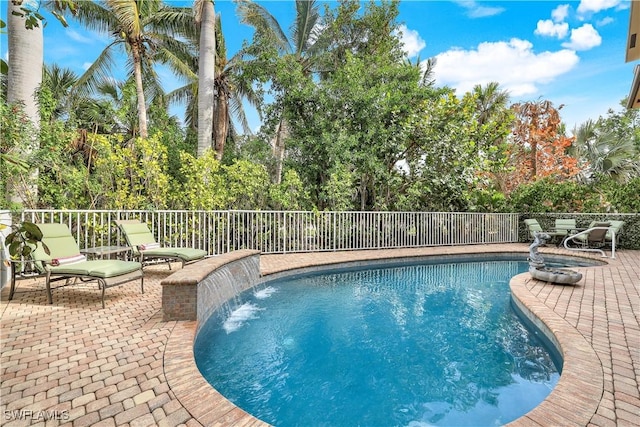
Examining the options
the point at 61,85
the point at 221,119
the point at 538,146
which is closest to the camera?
the point at 221,119

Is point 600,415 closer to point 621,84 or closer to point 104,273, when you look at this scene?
point 104,273

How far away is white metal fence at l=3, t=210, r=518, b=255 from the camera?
20.8ft

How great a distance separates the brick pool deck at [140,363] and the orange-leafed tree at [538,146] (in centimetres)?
1477

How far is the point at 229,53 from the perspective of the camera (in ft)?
46.5

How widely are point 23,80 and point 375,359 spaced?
7326 mm

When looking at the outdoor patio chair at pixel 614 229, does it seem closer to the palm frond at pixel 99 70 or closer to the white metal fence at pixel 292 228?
the white metal fence at pixel 292 228

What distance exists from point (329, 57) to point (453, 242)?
8619mm

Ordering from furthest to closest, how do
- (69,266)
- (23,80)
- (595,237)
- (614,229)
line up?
1. (595,237)
2. (614,229)
3. (23,80)
4. (69,266)

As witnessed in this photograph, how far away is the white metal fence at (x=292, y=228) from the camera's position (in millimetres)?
6344

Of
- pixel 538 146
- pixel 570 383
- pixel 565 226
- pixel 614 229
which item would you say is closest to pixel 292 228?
pixel 570 383

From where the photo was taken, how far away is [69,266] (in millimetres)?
3982

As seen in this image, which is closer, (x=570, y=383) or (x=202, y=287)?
(x=570, y=383)

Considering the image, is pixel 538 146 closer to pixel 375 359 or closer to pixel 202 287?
pixel 375 359

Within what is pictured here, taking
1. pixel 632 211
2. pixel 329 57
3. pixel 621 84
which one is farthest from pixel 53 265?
pixel 621 84
